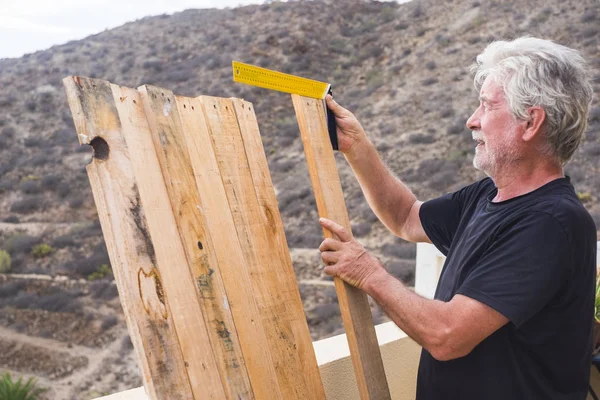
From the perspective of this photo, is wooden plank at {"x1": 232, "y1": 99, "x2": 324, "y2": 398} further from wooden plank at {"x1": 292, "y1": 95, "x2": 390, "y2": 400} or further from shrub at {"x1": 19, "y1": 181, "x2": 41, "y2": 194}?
shrub at {"x1": 19, "y1": 181, "x2": 41, "y2": 194}

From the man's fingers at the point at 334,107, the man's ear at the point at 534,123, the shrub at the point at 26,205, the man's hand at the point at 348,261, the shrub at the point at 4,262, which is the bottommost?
the man's hand at the point at 348,261

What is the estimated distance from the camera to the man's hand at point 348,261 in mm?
1835

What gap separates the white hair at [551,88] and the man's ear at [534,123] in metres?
0.01

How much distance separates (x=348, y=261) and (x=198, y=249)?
0.50 metres

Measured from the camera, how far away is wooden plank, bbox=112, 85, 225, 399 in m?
1.49

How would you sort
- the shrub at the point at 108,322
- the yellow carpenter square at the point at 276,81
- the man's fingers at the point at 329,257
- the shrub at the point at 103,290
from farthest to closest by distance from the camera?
the shrub at the point at 103,290 → the shrub at the point at 108,322 → the man's fingers at the point at 329,257 → the yellow carpenter square at the point at 276,81

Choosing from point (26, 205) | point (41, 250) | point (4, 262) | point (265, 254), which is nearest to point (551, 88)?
point (265, 254)

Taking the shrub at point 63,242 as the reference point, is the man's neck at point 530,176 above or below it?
below

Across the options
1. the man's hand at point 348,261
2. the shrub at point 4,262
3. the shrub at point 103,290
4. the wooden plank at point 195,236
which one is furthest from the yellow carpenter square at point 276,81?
the shrub at point 4,262

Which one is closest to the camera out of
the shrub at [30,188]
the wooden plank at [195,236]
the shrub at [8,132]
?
the wooden plank at [195,236]

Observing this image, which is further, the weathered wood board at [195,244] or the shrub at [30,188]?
the shrub at [30,188]

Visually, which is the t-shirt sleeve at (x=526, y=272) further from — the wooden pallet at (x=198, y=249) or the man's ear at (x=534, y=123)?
the wooden pallet at (x=198, y=249)

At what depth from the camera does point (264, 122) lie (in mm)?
21828

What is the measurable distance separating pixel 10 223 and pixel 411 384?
54.1 feet
